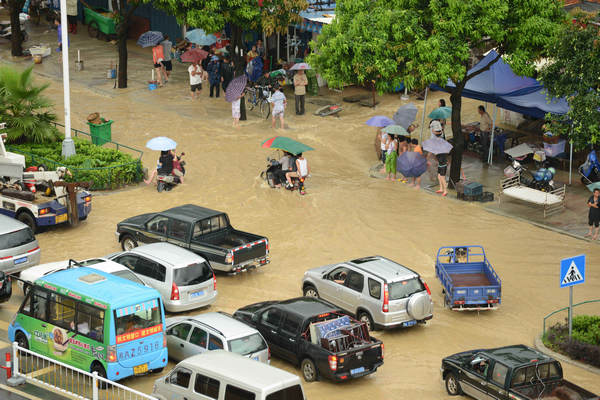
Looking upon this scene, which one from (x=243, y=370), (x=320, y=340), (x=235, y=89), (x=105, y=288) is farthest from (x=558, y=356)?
(x=235, y=89)

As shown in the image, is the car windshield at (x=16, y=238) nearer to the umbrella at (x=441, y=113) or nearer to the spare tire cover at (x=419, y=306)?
the spare tire cover at (x=419, y=306)

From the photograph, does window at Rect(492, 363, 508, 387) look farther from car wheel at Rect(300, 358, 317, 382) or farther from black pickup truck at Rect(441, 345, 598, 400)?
car wheel at Rect(300, 358, 317, 382)

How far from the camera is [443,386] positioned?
17.5 metres

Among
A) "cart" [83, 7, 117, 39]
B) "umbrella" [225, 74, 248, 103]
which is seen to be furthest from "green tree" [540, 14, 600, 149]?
"cart" [83, 7, 117, 39]

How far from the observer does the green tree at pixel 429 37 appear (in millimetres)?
26828

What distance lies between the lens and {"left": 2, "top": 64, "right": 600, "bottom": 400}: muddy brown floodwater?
1938 cm

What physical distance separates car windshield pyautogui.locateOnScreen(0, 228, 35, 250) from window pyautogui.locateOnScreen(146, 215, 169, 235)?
3042mm

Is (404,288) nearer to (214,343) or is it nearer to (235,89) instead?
(214,343)

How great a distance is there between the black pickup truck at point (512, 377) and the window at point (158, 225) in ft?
29.7

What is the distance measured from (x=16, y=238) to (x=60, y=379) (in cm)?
613

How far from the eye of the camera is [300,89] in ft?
121

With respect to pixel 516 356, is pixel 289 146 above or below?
above

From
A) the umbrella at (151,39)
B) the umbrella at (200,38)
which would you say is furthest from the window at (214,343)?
the umbrella at (151,39)

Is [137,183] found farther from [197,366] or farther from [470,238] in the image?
[197,366]
